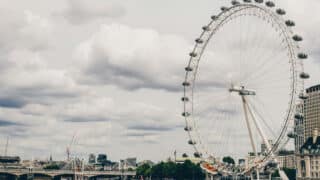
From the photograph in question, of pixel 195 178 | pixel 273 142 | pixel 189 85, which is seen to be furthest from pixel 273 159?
pixel 195 178

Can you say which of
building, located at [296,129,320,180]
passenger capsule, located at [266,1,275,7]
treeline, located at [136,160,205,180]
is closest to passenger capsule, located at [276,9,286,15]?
passenger capsule, located at [266,1,275,7]

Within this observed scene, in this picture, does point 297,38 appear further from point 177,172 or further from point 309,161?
point 177,172

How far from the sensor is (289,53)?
66.0 meters

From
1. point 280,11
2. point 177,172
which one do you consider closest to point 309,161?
point 177,172

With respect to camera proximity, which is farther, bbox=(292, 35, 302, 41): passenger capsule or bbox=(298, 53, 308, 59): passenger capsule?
bbox=(292, 35, 302, 41): passenger capsule

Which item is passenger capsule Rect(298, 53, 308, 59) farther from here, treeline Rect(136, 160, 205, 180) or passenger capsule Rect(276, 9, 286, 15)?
treeline Rect(136, 160, 205, 180)

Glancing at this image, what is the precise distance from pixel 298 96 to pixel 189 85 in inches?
848

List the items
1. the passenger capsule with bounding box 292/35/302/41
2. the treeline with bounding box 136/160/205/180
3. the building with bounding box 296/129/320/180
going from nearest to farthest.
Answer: the passenger capsule with bounding box 292/35/302/41 < the building with bounding box 296/129/320/180 < the treeline with bounding box 136/160/205/180

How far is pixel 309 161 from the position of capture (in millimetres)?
153000

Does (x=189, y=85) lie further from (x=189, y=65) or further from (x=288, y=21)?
(x=288, y=21)

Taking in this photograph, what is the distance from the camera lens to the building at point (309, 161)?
5910 inches

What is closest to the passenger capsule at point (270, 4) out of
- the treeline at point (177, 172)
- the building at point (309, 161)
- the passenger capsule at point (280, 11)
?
the passenger capsule at point (280, 11)

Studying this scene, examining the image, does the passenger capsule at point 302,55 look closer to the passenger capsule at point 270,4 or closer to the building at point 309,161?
the passenger capsule at point 270,4

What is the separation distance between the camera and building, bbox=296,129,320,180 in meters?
150
